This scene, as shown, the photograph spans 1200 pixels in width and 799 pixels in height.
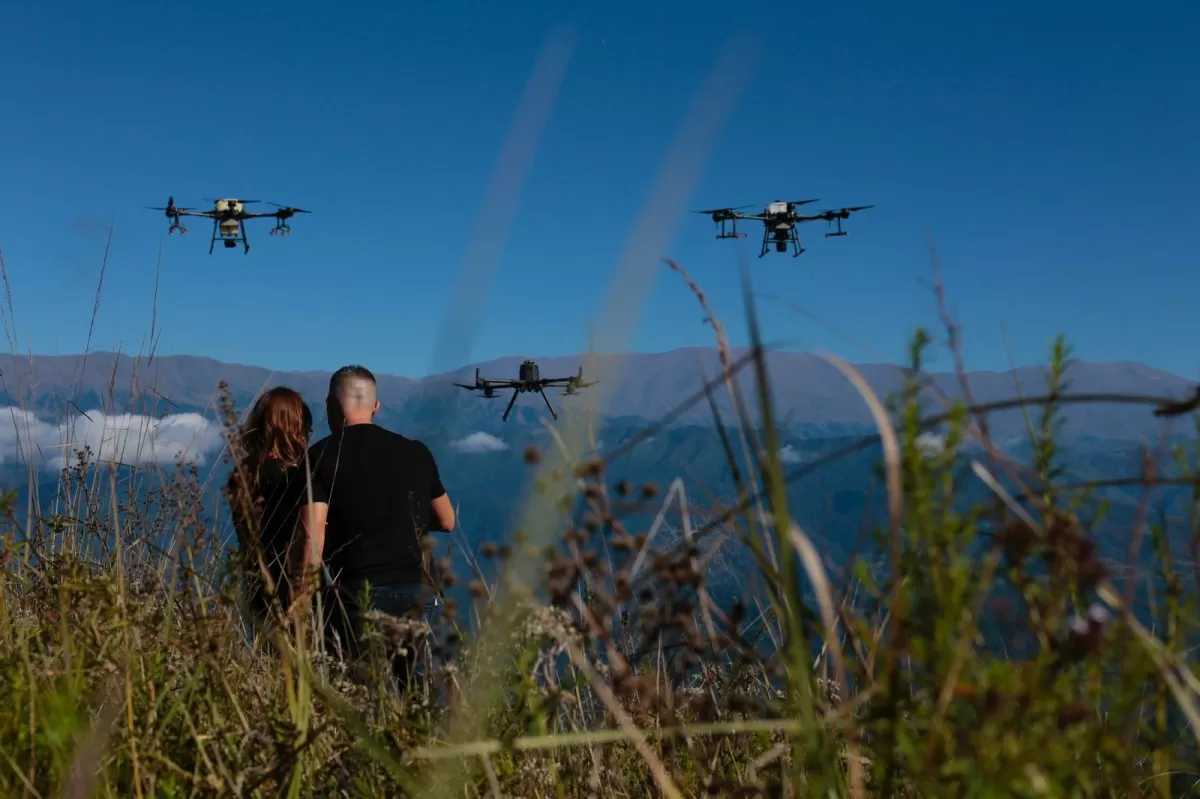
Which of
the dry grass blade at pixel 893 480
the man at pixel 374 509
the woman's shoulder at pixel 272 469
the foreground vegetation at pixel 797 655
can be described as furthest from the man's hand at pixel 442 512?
the dry grass blade at pixel 893 480

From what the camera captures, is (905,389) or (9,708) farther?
(9,708)

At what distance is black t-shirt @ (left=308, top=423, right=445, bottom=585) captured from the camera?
5.18 meters

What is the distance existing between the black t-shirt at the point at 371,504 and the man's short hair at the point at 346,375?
407mm

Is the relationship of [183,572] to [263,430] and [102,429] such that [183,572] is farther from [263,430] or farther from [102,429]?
[263,430]

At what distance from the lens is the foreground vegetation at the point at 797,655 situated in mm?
950

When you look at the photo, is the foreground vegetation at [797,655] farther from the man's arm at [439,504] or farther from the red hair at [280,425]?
the man's arm at [439,504]

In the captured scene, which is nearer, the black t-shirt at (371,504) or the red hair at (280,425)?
the black t-shirt at (371,504)

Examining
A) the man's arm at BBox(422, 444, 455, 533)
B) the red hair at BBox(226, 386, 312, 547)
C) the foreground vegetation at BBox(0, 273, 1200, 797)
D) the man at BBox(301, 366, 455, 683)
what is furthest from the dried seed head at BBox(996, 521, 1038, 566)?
the man's arm at BBox(422, 444, 455, 533)

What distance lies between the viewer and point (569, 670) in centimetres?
185

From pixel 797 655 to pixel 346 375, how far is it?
5006mm

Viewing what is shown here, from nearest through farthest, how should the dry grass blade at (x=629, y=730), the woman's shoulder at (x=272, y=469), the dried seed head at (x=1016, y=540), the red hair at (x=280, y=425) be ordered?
1. the dried seed head at (x=1016, y=540)
2. the dry grass blade at (x=629, y=730)
3. the woman's shoulder at (x=272, y=469)
4. the red hair at (x=280, y=425)

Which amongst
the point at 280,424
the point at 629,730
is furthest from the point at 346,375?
the point at 629,730

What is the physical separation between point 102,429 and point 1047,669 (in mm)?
4697

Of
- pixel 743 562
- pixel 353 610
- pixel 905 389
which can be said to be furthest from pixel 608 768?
pixel 353 610
